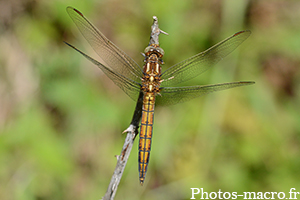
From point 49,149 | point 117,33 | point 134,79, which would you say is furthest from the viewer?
point 117,33

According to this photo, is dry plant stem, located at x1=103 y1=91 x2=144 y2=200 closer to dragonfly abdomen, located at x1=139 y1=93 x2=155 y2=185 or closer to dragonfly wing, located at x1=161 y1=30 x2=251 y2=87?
dragonfly abdomen, located at x1=139 y1=93 x2=155 y2=185

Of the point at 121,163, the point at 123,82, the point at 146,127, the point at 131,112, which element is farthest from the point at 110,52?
the point at 131,112

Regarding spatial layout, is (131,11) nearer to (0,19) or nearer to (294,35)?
(0,19)

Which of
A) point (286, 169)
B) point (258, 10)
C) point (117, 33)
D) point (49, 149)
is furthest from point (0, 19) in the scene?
point (286, 169)

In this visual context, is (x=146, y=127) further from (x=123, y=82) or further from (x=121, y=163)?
(x=121, y=163)

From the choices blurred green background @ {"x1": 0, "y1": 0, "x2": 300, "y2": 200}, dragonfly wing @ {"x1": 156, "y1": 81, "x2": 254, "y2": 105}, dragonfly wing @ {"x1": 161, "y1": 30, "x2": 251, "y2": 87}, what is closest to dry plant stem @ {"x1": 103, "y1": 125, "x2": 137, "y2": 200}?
dragonfly wing @ {"x1": 156, "y1": 81, "x2": 254, "y2": 105}

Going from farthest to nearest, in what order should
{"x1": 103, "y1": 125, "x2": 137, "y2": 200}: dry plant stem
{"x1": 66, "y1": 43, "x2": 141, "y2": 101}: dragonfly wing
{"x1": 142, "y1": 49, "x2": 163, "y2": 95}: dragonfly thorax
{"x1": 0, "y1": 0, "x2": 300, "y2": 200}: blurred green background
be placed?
{"x1": 0, "y1": 0, "x2": 300, "y2": 200}: blurred green background, {"x1": 142, "y1": 49, "x2": 163, "y2": 95}: dragonfly thorax, {"x1": 66, "y1": 43, "x2": 141, "y2": 101}: dragonfly wing, {"x1": 103, "y1": 125, "x2": 137, "y2": 200}: dry plant stem

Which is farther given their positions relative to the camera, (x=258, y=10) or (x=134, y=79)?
(x=258, y=10)
